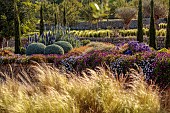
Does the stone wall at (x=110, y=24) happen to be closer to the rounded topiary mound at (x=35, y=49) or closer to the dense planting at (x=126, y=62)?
the rounded topiary mound at (x=35, y=49)

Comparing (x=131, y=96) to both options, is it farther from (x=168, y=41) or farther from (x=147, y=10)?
(x=147, y=10)

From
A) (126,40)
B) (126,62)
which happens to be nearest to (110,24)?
(126,40)

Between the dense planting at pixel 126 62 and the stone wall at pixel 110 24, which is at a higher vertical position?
the stone wall at pixel 110 24

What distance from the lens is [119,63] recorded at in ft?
29.5

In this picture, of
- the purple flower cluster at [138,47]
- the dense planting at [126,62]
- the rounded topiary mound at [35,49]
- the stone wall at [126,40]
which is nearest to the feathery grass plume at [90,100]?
the dense planting at [126,62]

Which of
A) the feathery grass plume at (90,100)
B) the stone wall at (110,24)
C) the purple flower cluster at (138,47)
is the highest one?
the stone wall at (110,24)

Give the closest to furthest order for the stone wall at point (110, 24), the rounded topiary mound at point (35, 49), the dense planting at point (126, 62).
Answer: the dense planting at point (126, 62), the rounded topiary mound at point (35, 49), the stone wall at point (110, 24)

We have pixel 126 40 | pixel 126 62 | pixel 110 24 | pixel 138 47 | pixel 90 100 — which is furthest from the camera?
pixel 110 24

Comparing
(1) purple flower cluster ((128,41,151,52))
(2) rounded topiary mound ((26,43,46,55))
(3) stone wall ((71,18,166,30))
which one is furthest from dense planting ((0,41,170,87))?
(3) stone wall ((71,18,166,30))

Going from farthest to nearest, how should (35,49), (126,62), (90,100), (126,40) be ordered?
(126,40) → (35,49) → (126,62) → (90,100)

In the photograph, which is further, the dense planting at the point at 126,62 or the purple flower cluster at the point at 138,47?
the purple flower cluster at the point at 138,47

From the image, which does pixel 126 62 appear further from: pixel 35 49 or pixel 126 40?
pixel 126 40

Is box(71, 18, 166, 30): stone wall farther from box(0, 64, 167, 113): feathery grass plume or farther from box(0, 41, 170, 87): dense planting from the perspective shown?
box(0, 64, 167, 113): feathery grass plume

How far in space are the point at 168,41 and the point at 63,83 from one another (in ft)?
39.5
